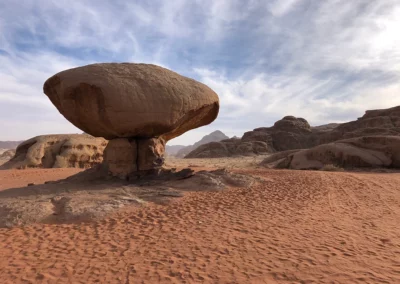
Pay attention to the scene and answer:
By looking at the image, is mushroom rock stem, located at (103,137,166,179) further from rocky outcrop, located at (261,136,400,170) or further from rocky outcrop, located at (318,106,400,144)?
rocky outcrop, located at (318,106,400,144)

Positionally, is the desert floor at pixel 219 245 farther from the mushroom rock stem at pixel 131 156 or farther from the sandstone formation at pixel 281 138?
the sandstone formation at pixel 281 138

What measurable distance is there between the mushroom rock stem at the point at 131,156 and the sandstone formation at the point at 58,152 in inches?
354

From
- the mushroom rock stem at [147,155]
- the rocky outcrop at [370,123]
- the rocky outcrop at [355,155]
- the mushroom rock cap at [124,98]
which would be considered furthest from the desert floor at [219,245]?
the rocky outcrop at [370,123]

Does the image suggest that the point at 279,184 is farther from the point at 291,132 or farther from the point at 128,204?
the point at 291,132

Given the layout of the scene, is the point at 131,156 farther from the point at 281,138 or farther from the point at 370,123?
the point at 281,138

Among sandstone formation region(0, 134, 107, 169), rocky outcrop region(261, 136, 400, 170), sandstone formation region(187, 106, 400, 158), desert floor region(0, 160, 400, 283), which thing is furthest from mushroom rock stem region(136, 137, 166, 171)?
sandstone formation region(187, 106, 400, 158)

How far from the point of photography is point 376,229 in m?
5.77

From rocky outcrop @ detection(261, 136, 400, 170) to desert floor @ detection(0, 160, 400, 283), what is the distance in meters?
9.14

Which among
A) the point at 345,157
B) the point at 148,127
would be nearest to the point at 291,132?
the point at 345,157

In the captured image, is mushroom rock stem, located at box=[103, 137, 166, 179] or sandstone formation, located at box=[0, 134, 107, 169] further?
sandstone formation, located at box=[0, 134, 107, 169]

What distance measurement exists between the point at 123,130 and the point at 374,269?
7.41 metres

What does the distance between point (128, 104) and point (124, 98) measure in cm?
21

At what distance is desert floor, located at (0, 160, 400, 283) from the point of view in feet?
12.9

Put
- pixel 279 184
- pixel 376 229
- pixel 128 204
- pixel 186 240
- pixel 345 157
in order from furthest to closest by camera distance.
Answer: pixel 345 157
pixel 279 184
pixel 128 204
pixel 376 229
pixel 186 240
